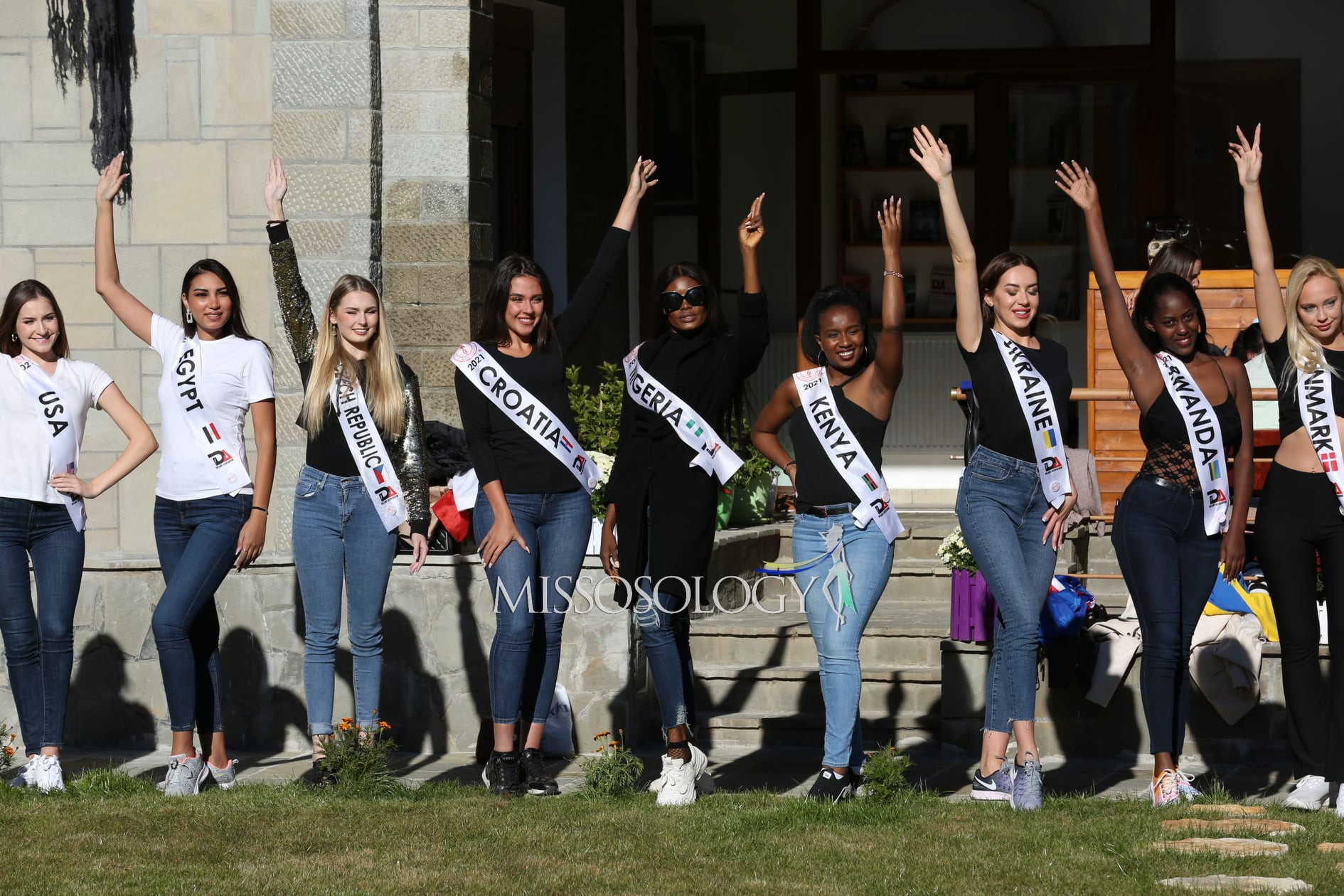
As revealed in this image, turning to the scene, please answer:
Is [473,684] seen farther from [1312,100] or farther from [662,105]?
[1312,100]

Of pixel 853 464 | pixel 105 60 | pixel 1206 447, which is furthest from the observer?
pixel 105 60

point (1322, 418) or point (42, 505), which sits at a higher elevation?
point (1322, 418)

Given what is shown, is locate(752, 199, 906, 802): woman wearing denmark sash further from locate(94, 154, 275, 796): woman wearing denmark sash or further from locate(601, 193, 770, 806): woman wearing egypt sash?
locate(94, 154, 275, 796): woman wearing denmark sash

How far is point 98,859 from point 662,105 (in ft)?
23.0

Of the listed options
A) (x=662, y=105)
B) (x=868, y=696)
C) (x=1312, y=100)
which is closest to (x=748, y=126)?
(x=662, y=105)

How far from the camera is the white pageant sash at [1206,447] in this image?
5875 mm

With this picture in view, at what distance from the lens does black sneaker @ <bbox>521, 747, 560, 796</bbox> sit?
6.27 meters

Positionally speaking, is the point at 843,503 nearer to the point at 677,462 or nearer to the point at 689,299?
the point at 677,462

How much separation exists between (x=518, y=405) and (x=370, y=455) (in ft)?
1.79

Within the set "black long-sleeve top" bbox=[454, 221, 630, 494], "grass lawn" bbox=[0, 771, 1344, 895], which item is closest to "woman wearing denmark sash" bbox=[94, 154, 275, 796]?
"grass lawn" bbox=[0, 771, 1344, 895]

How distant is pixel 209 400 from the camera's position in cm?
629

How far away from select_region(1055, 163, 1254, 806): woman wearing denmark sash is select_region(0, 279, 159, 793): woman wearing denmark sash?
333cm

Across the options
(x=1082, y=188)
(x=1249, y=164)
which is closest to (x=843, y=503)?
(x=1082, y=188)

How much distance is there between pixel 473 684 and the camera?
7.43 m
